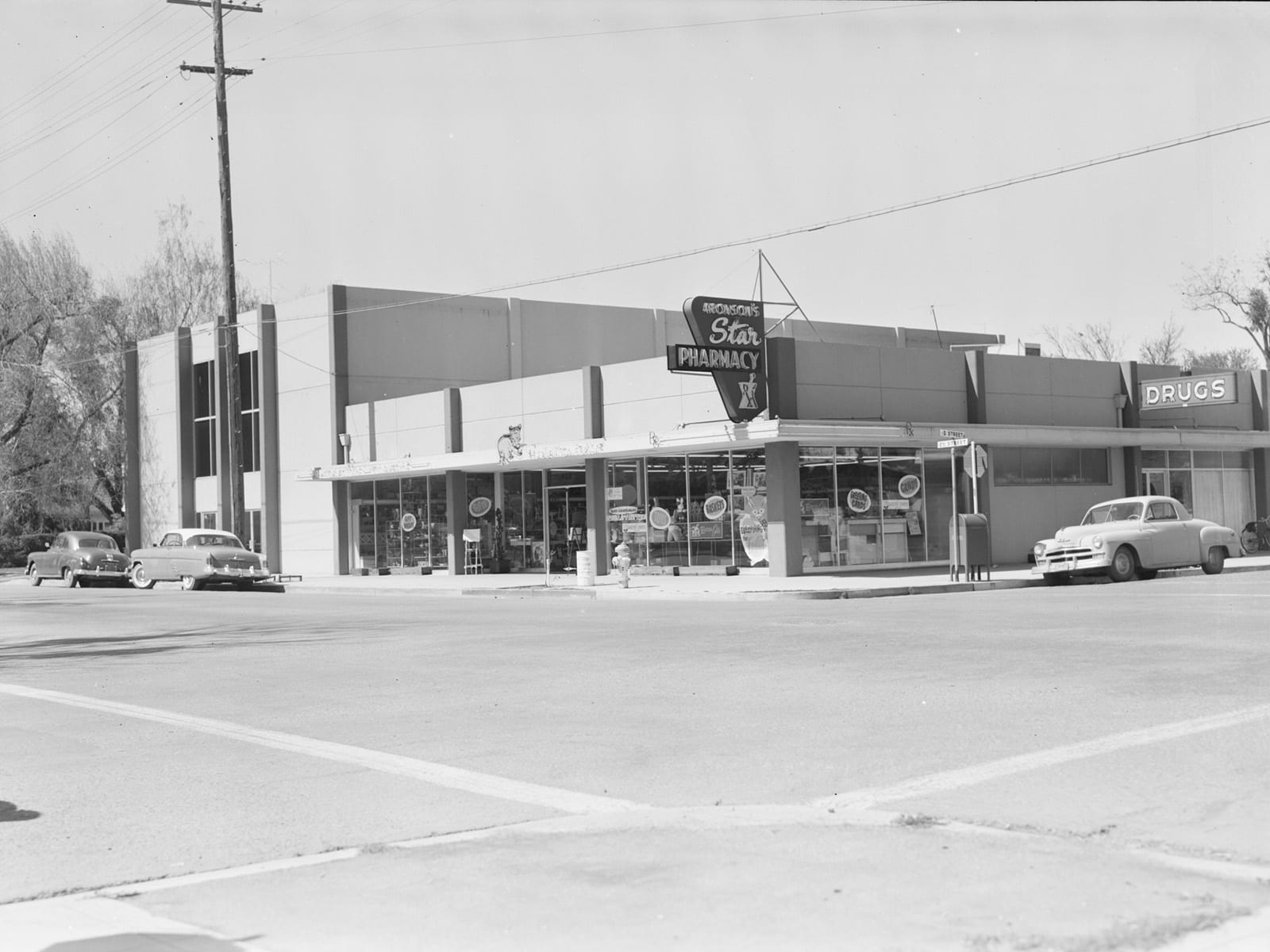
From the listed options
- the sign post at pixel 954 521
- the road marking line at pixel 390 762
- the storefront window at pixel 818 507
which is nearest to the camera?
the road marking line at pixel 390 762

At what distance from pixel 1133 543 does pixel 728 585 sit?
326 inches

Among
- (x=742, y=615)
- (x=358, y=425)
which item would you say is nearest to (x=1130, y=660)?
(x=742, y=615)

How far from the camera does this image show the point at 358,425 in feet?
141

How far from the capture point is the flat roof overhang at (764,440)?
98.0ft

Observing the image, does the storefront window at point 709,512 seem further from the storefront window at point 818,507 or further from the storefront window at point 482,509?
the storefront window at point 482,509

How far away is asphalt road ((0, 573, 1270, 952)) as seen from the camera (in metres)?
5.41

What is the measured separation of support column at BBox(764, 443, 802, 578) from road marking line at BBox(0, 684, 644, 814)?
1958 centimetres

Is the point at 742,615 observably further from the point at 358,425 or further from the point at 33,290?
the point at 33,290

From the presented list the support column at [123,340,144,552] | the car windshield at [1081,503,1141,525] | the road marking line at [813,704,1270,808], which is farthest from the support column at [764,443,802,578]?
the support column at [123,340,144,552]

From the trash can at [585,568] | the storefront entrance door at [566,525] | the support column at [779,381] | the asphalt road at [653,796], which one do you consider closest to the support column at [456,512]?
the storefront entrance door at [566,525]

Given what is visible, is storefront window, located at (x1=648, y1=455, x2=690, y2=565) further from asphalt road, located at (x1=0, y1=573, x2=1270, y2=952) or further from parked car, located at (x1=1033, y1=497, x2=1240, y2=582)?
asphalt road, located at (x1=0, y1=573, x2=1270, y2=952)

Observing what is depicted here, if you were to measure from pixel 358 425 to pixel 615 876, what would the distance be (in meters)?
38.0

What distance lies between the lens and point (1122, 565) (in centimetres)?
2758

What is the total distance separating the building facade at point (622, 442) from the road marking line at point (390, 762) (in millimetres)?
19255
